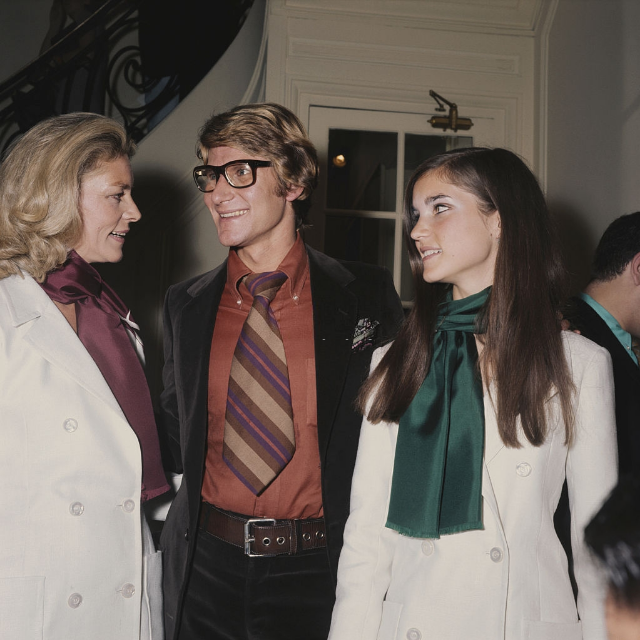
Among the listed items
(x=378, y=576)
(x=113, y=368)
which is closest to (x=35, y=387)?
(x=113, y=368)

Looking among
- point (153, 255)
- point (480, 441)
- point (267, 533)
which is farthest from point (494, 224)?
point (153, 255)

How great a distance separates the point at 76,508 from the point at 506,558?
1009 millimetres

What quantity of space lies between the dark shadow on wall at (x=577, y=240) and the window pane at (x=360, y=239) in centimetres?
102

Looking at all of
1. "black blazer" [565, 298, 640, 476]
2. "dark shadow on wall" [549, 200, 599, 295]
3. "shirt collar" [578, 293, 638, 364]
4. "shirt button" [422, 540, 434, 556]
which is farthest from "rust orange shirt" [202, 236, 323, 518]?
"dark shadow on wall" [549, 200, 599, 295]

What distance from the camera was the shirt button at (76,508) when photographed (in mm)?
1798

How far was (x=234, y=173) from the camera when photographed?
237 centimetres

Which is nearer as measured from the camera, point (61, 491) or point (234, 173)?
point (61, 491)

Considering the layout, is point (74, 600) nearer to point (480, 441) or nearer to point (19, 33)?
point (480, 441)

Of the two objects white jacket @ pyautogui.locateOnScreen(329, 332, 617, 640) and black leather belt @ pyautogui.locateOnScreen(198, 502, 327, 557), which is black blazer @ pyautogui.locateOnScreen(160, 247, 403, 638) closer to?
Answer: black leather belt @ pyautogui.locateOnScreen(198, 502, 327, 557)

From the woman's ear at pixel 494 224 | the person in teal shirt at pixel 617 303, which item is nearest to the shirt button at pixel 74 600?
the woman's ear at pixel 494 224

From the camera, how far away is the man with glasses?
199 cm

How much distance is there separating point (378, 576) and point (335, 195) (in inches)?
130

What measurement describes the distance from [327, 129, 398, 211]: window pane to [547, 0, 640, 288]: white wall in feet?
3.16

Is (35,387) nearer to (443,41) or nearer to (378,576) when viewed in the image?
(378,576)
